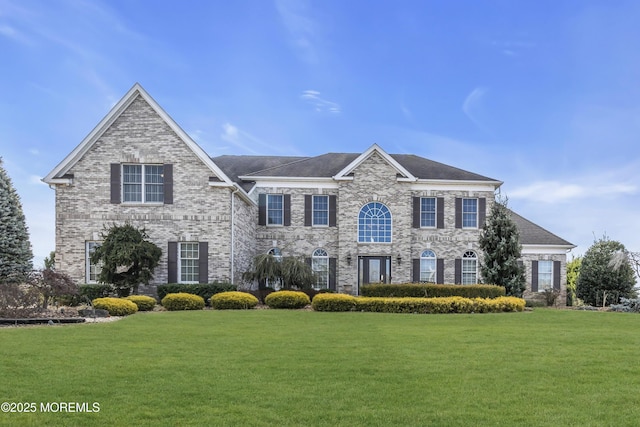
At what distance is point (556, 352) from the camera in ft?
36.3

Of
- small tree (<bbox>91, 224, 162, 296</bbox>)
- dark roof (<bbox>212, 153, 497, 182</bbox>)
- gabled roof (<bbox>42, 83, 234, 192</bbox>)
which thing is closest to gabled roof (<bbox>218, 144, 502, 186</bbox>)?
dark roof (<bbox>212, 153, 497, 182</bbox>)

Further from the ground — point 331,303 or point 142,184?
point 142,184

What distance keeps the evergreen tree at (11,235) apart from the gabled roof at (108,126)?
206 inches

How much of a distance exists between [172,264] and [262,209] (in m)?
7.20

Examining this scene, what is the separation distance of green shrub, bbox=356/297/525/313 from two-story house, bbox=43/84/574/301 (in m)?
6.83

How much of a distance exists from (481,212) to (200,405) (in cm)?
2658

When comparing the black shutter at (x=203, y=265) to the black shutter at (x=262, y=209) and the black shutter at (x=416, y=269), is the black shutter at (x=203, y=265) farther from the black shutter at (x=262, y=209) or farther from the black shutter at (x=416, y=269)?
the black shutter at (x=416, y=269)

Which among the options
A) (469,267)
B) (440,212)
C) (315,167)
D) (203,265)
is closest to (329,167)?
(315,167)

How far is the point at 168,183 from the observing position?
24.9 meters

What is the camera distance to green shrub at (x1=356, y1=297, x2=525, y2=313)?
2128 cm

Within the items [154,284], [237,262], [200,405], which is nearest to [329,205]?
[237,262]

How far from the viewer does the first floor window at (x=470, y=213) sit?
31188mm

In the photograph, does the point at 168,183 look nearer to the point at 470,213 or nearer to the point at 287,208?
the point at 287,208

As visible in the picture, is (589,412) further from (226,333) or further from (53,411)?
(226,333)
